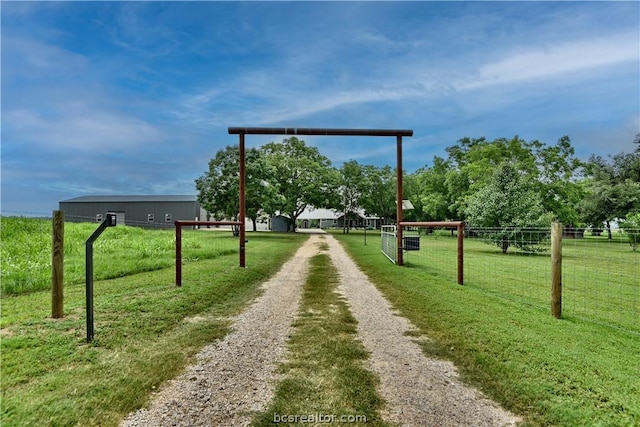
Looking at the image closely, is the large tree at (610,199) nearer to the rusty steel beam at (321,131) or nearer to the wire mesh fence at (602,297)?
the wire mesh fence at (602,297)

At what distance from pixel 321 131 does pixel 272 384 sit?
8.25 m

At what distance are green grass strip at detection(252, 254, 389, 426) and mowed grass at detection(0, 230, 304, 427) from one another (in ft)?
3.33

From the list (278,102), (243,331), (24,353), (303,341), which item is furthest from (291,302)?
(278,102)

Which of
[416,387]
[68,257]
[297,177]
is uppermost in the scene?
[297,177]

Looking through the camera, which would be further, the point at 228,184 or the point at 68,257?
the point at 228,184

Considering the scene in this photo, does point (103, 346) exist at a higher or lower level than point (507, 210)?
lower

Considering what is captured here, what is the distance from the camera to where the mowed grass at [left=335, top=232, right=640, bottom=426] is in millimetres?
2557

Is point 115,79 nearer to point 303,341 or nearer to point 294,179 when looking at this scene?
point 303,341

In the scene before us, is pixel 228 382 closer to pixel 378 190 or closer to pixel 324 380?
pixel 324 380

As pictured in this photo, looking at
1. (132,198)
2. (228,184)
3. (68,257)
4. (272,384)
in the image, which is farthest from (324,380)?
(132,198)

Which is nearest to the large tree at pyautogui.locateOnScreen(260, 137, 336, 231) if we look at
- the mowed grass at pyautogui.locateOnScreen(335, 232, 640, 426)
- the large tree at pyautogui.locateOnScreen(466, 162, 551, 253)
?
the large tree at pyautogui.locateOnScreen(466, 162, 551, 253)

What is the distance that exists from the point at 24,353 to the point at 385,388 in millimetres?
3380

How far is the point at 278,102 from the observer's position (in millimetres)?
17938

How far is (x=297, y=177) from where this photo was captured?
35.1 metres
